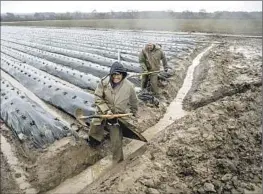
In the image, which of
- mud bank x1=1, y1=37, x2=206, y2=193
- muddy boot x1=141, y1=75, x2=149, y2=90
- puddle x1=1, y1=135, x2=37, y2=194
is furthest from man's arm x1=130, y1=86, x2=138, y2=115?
muddy boot x1=141, y1=75, x2=149, y2=90

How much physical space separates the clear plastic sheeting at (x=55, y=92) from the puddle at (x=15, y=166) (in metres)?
1.63

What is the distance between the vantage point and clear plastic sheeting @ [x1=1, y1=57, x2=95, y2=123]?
7.14 meters

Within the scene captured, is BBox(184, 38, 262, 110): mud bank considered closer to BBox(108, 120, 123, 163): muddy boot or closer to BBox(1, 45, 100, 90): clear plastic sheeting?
BBox(1, 45, 100, 90): clear plastic sheeting

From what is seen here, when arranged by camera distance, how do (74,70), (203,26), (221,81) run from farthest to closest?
Result: (203,26) < (74,70) < (221,81)

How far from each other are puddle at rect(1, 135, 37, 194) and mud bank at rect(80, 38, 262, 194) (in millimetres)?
823

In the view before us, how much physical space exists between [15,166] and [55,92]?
10.6 feet

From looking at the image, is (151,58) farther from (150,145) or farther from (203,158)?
(203,158)

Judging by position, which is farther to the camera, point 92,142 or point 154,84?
point 154,84

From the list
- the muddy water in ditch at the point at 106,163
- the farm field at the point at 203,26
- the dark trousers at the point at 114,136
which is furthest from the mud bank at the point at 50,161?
the farm field at the point at 203,26

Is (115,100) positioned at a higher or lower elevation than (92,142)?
higher

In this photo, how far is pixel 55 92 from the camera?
26.6 ft

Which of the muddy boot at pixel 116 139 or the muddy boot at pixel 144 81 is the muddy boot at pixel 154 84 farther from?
the muddy boot at pixel 116 139

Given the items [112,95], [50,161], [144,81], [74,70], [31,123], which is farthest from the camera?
[74,70]

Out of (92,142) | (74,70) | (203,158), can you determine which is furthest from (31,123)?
(74,70)
